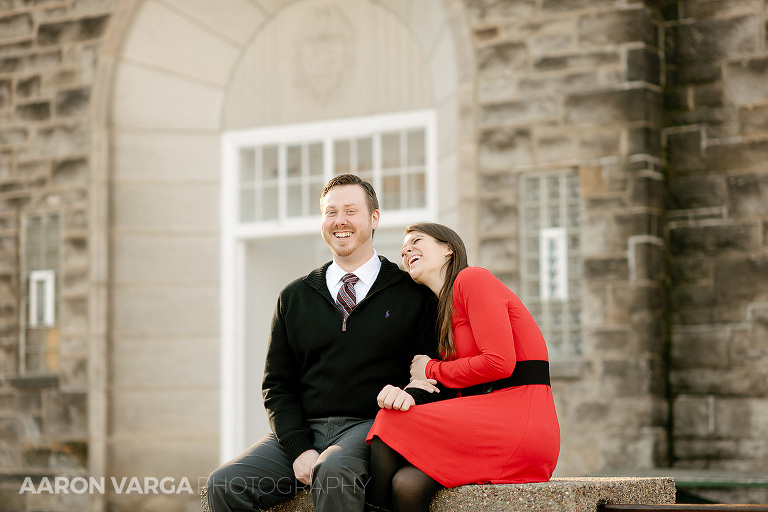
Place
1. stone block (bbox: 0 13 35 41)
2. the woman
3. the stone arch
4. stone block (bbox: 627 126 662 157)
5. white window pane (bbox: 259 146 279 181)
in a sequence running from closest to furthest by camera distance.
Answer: the woman
stone block (bbox: 627 126 662 157)
the stone arch
white window pane (bbox: 259 146 279 181)
stone block (bbox: 0 13 35 41)

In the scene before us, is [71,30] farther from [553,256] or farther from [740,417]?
[740,417]

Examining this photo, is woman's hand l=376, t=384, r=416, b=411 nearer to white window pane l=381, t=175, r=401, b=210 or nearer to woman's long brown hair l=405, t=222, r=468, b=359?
woman's long brown hair l=405, t=222, r=468, b=359

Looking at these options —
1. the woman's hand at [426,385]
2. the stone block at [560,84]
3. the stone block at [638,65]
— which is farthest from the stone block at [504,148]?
the woman's hand at [426,385]

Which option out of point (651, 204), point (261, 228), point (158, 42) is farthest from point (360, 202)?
point (158, 42)

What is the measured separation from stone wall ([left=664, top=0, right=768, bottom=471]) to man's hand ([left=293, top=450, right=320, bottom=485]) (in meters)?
4.02

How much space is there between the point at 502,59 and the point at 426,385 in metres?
4.27

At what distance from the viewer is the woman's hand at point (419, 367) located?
11.1 ft

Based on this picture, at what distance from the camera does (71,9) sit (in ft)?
27.8

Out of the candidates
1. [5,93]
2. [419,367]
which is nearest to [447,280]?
[419,367]

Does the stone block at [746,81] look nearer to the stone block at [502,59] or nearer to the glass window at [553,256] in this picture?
the glass window at [553,256]

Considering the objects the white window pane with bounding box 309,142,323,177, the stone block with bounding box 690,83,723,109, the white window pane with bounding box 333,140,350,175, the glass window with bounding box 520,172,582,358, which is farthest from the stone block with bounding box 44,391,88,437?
the stone block with bounding box 690,83,723,109

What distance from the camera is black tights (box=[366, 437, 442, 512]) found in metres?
3.10

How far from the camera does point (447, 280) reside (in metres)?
3.48

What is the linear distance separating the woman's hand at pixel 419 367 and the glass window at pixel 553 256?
11.6 ft
